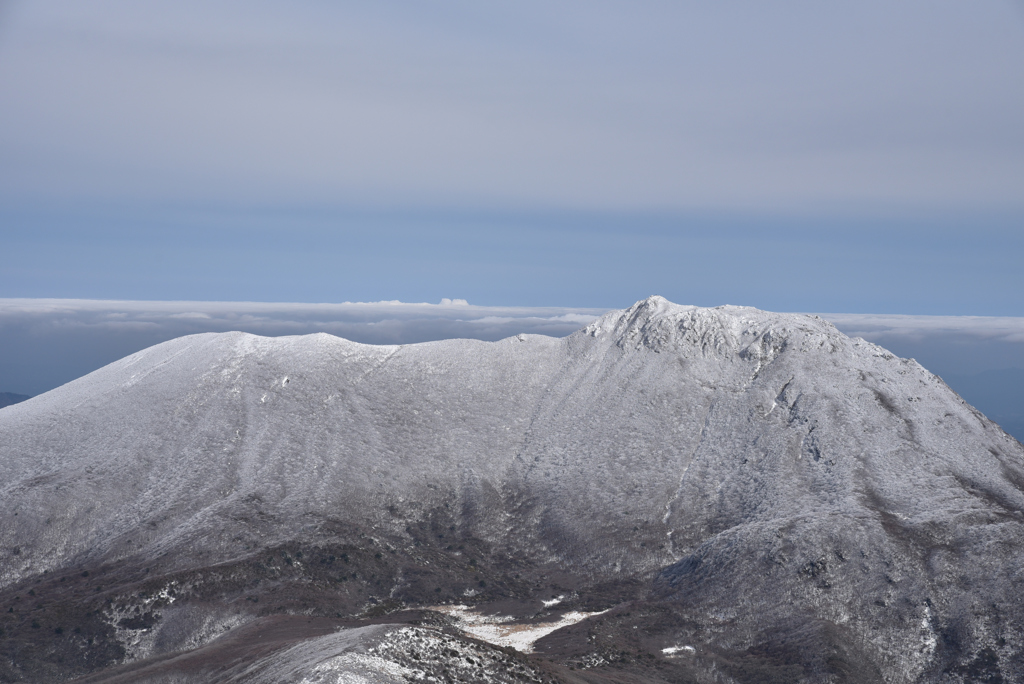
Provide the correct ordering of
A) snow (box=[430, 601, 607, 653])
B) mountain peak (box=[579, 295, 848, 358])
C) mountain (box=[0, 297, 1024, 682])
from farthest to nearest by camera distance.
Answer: mountain peak (box=[579, 295, 848, 358]) < snow (box=[430, 601, 607, 653]) < mountain (box=[0, 297, 1024, 682])

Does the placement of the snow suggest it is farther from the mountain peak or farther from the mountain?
the mountain peak

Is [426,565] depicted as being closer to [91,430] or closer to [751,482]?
[751,482]

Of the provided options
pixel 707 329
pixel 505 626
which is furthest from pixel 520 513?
pixel 707 329

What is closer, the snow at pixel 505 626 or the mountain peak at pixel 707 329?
the snow at pixel 505 626

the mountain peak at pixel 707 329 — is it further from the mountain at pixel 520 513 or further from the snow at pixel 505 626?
the snow at pixel 505 626

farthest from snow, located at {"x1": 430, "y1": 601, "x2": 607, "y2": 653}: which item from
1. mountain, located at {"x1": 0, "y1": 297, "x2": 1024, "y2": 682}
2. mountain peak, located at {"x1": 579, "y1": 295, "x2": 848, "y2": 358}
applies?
mountain peak, located at {"x1": 579, "y1": 295, "x2": 848, "y2": 358}

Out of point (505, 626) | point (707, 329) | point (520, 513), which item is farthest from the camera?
point (707, 329)

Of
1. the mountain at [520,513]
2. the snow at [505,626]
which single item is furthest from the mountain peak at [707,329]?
the snow at [505,626]

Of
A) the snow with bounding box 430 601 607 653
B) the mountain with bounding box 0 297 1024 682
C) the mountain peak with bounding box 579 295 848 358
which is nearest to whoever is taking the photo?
the mountain with bounding box 0 297 1024 682

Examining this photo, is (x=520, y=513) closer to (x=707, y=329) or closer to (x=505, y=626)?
(x=505, y=626)
